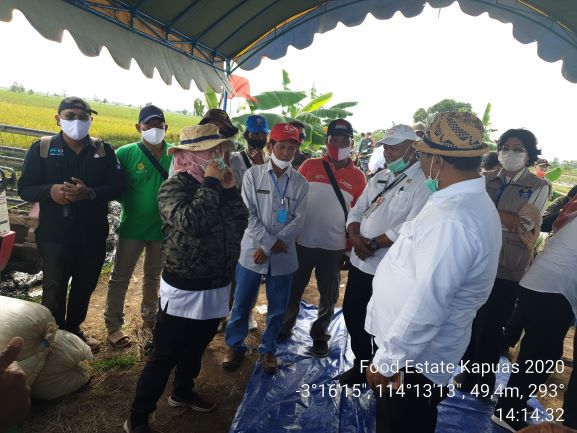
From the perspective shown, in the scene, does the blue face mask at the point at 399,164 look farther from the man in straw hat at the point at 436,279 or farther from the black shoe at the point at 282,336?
the black shoe at the point at 282,336

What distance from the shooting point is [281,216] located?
293 centimetres

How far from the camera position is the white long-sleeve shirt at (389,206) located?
2535 millimetres

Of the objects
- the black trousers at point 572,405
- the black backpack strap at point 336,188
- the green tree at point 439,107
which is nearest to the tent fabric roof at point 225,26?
the black backpack strap at point 336,188

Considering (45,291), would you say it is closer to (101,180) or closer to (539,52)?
(101,180)

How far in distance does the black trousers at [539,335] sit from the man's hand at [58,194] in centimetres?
357

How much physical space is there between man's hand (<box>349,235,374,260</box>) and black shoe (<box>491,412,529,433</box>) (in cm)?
164

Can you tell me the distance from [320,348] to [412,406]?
180 cm

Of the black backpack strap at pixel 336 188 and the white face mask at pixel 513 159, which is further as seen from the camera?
the black backpack strap at pixel 336 188

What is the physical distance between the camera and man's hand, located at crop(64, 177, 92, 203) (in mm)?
2643

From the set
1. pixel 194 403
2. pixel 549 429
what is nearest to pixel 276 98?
pixel 194 403

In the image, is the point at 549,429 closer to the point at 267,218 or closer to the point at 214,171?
the point at 214,171

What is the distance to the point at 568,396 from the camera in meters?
2.33

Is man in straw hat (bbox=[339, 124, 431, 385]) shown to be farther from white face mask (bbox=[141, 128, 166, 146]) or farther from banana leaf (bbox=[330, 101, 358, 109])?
banana leaf (bbox=[330, 101, 358, 109])

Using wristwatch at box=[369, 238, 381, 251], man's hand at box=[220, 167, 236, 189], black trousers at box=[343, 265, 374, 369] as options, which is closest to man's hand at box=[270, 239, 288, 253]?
black trousers at box=[343, 265, 374, 369]
